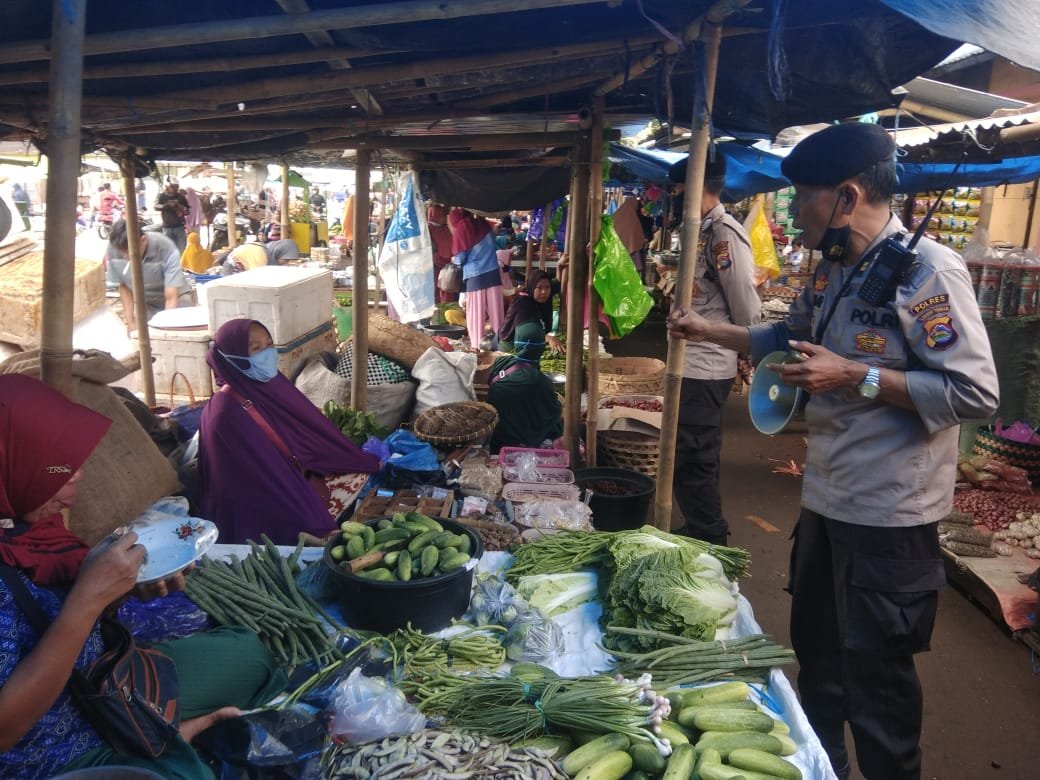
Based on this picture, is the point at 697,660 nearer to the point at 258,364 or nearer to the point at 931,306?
the point at 931,306

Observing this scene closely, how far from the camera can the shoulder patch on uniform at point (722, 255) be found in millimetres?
4184

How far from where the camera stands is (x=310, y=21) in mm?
2211

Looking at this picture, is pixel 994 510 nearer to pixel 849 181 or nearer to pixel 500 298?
pixel 849 181

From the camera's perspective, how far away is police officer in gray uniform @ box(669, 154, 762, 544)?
4215 mm

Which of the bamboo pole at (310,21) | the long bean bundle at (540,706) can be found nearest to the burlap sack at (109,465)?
the bamboo pole at (310,21)

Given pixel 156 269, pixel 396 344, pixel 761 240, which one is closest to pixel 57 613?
pixel 396 344

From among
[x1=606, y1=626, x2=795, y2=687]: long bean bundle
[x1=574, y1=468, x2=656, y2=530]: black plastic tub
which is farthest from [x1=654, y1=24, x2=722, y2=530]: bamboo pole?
[x1=574, y1=468, x2=656, y2=530]: black plastic tub

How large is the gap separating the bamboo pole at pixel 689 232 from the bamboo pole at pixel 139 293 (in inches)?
175

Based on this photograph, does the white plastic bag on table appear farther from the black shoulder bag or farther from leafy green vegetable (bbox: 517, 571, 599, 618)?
the black shoulder bag

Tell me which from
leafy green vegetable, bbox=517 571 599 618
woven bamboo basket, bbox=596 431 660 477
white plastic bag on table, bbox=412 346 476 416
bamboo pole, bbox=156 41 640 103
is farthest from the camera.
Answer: white plastic bag on table, bbox=412 346 476 416

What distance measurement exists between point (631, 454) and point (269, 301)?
133 inches

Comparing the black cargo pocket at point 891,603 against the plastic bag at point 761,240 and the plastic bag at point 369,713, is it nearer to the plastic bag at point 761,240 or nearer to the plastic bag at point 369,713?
the plastic bag at point 369,713

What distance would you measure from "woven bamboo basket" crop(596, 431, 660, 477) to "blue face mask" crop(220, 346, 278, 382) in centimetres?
253

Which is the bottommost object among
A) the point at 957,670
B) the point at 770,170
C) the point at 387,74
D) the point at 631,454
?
the point at 957,670
